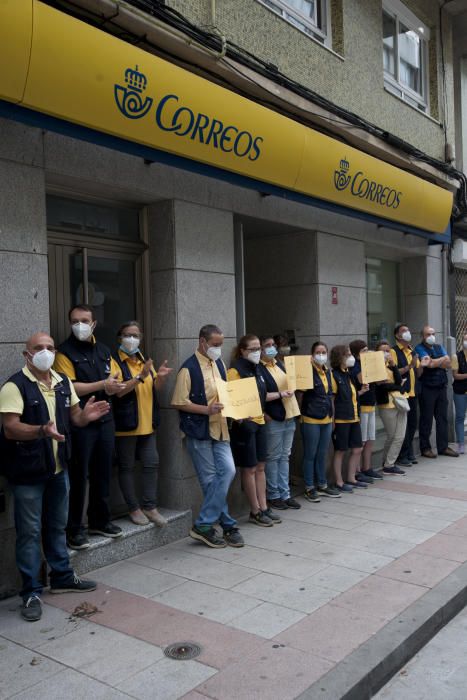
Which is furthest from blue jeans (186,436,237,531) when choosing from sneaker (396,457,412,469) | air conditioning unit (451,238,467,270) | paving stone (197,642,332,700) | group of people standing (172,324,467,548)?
air conditioning unit (451,238,467,270)

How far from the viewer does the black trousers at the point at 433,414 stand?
10.1m

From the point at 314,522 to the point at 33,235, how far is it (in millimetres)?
4004

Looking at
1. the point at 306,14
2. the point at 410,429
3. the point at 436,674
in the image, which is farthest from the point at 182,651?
the point at 306,14

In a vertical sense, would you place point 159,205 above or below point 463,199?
below

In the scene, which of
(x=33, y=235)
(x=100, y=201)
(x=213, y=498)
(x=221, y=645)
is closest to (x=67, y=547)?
(x=213, y=498)

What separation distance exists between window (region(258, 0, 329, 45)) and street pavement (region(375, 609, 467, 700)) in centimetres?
696

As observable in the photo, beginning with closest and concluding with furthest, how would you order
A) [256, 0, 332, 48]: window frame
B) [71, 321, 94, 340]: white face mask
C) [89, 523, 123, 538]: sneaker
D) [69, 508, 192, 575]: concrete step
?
[71, 321, 94, 340]: white face mask → [69, 508, 192, 575]: concrete step → [89, 523, 123, 538]: sneaker → [256, 0, 332, 48]: window frame

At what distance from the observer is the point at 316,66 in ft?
27.2

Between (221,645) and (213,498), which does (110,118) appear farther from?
(221,645)

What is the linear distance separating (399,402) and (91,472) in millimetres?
4932

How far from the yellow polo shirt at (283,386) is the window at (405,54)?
5939 millimetres

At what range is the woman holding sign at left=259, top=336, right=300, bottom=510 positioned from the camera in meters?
6.94

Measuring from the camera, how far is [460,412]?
1073 cm

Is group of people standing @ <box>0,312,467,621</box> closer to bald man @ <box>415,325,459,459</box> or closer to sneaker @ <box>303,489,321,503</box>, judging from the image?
sneaker @ <box>303,489,321,503</box>
